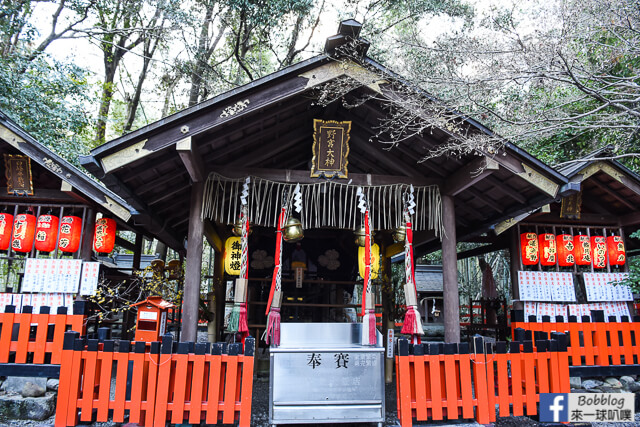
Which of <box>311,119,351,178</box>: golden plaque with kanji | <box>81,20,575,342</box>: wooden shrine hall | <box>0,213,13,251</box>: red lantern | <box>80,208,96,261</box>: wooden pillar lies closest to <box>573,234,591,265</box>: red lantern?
<box>81,20,575,342</box>: wooden shrine hall

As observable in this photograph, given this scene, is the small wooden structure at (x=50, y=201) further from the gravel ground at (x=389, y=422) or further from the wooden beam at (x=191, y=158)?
the wooden beam at (x=191, y=158)

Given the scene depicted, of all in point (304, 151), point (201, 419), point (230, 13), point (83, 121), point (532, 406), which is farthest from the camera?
point (230, 13)

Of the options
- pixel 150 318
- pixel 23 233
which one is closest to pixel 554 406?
pixel 150 318

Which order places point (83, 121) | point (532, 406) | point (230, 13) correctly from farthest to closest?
1. point (230, 13)
2. point (83, 121)
3. point (532, 406)

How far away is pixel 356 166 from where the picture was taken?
29.0 feet

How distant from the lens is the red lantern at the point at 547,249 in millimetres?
9172

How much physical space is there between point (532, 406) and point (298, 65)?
236 inches

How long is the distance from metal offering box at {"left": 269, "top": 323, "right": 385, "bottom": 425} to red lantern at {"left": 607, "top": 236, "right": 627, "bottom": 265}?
6.92m

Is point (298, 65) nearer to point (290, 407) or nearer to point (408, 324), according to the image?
point (408, 324)

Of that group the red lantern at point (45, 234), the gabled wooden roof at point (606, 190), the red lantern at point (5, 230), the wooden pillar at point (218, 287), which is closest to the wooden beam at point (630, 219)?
the gabled wooden roof at point (606, 190)

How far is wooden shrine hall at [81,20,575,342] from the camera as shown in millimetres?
6020

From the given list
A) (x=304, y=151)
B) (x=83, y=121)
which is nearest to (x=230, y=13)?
(x=83, y=121)

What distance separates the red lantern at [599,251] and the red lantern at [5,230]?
1231 cm

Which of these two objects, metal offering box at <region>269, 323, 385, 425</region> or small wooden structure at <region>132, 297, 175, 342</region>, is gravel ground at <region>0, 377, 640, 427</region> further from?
small wooden structure at <region>132, 297, 175, 342</region>
